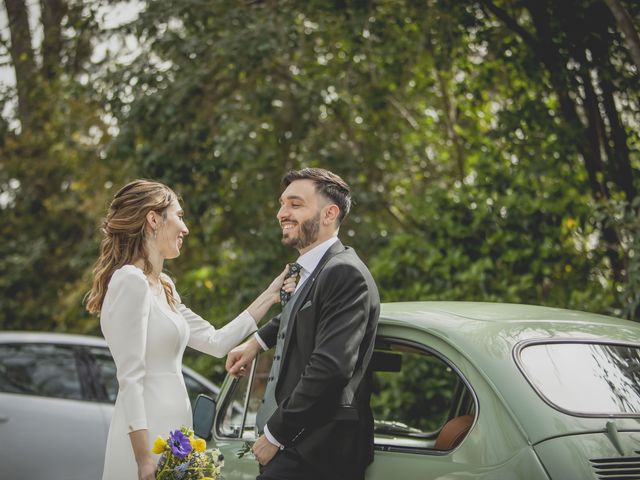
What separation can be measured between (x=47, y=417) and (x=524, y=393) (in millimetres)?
4630

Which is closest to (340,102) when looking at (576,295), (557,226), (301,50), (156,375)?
(301,50)

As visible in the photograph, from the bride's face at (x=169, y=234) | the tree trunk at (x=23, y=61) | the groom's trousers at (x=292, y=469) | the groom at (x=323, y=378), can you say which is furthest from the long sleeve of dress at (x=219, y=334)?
the tree trunk at (x=23, y=61)

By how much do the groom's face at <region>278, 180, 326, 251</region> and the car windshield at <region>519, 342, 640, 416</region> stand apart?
3.29ft

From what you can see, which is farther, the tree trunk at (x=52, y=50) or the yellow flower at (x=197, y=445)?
the tree trunk at (x=52, y=50)

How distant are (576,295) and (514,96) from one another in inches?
101

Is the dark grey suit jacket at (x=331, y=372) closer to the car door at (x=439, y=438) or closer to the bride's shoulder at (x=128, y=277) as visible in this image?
the car door at (x=439, y=438)

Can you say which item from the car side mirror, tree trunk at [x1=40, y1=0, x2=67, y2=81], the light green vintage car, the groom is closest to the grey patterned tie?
the groom

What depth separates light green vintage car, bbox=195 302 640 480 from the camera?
286 centimetres

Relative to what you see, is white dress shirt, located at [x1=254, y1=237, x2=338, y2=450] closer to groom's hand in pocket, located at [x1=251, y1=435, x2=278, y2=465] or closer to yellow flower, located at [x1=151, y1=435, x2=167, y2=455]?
groom's hand in pocket, located at [x1=251, y1=435, x2=278, y2=465]

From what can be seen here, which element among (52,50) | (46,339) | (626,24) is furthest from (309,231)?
(52,50)

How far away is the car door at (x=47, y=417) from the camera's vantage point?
6.33 metres

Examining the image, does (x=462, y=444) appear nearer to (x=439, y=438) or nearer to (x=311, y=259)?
(x=439, y=438)

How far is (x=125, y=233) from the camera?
144 inches

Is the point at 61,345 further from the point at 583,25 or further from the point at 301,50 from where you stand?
the point at 583,25
